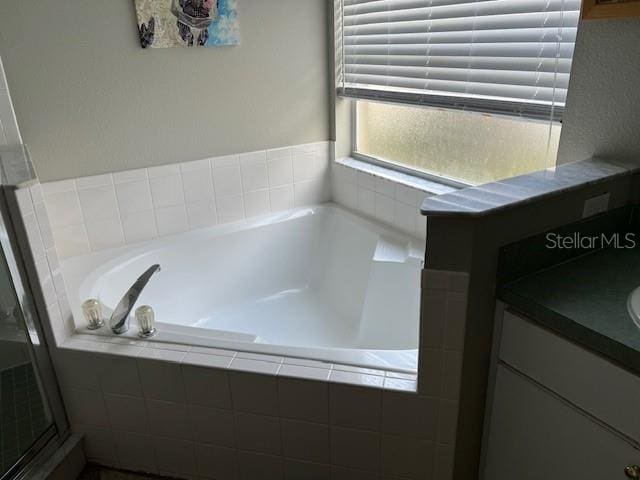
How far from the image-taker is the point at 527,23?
1.67 metres

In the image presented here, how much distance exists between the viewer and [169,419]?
5.27ft

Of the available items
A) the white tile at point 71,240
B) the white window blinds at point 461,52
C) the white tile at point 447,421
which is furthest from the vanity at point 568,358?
the white tile at point 71,240

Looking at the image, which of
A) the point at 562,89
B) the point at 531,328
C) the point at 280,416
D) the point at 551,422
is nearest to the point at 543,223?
the point at 531,328

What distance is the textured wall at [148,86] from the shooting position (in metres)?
2.00

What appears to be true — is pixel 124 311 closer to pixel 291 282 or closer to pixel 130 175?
pixel 130 175

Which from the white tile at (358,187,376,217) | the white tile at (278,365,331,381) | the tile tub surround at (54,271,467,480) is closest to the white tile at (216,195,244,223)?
the white tile at (358,187,376,217)

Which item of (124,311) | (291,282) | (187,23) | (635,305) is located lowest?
(291,282)

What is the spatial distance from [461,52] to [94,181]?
1.63m

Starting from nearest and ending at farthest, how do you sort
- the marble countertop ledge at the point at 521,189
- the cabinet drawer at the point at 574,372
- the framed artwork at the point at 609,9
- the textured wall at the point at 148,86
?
the cabinet drawer at the point at 574,372, the marble countertop ledge at the point at 521,189, the framed artwork at the point at 609,9, the textured wall at the point at 148,86

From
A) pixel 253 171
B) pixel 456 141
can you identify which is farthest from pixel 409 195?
pixel 253 171

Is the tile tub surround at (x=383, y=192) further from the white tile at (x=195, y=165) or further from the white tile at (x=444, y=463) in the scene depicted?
the white tile at (x=444, y=463)

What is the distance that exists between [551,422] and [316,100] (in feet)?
6.38

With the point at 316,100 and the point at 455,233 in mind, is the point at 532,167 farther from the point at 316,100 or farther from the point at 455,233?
the point at 316,100

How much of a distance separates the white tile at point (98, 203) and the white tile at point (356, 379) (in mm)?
1388
